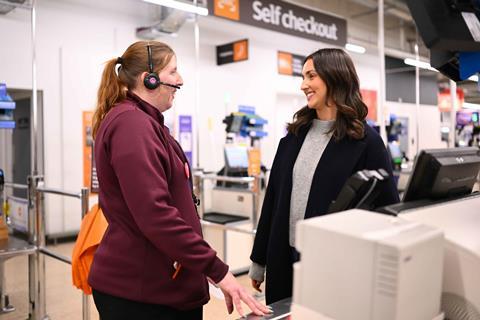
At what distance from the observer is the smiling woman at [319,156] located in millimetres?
1643

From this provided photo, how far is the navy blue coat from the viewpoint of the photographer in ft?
5.36

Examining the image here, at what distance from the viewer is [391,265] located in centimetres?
76

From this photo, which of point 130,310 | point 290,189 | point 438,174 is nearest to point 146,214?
point 130,310

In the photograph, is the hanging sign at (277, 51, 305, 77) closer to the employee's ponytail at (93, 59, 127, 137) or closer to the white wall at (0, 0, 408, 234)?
the white wall at (0, 0, 408, 234)

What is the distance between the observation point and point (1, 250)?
3070mm

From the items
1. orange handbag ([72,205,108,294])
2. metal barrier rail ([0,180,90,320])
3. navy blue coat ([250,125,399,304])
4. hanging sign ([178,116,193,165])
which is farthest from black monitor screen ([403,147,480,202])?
hanging sign ([178,116,193,165])

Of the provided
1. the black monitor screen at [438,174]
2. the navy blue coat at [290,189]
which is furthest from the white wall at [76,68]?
the black monitor screen at [438,174]

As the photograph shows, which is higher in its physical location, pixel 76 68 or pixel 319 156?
pixel 76 68

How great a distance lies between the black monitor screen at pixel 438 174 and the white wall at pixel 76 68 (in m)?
4.53

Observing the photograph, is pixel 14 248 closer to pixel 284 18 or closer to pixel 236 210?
pixel 236 210

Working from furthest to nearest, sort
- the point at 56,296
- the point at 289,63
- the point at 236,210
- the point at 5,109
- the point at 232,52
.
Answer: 1. the point at 289,63
2. the point at 232,52
3. the point at 236,210
4. the point at 56,296
5. the point at 5,109

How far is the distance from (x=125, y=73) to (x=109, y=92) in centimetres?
9

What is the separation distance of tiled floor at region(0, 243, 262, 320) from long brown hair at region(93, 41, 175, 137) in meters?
2.54

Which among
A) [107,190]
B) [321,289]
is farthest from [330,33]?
[321,289]
